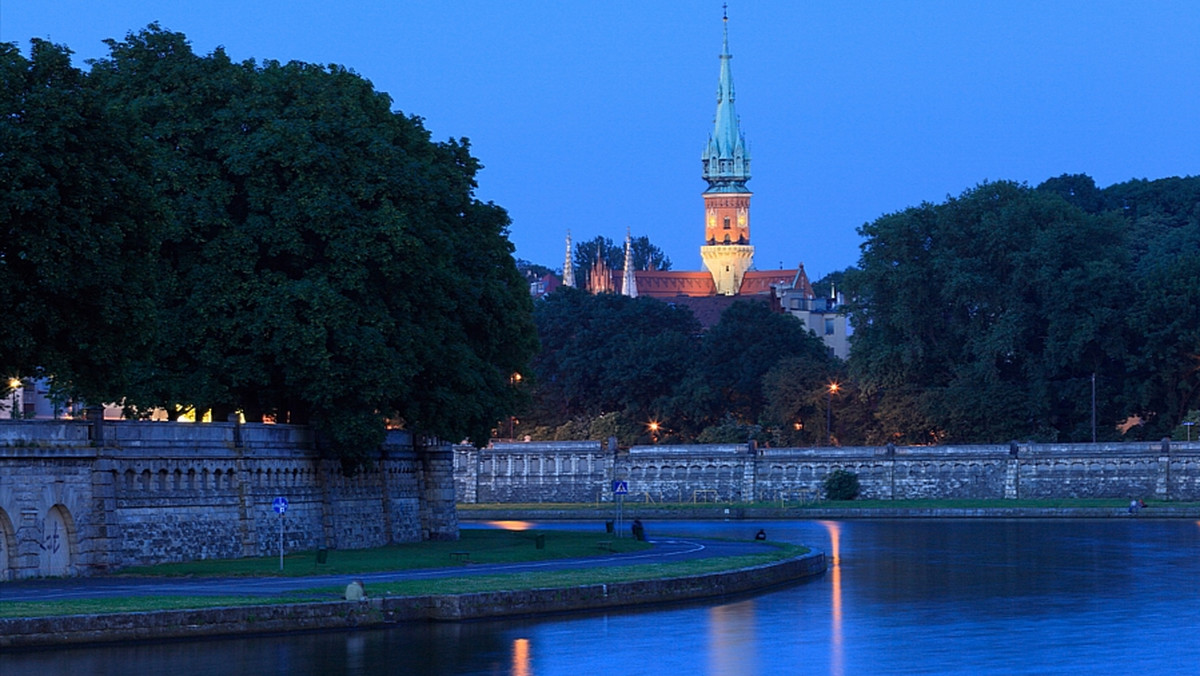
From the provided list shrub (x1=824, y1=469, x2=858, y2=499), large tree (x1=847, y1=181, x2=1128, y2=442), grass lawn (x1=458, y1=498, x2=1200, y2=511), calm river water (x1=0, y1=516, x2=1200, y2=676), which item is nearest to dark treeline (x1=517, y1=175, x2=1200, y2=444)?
large tree (x1=847, y1=181, x2=1128, y2=442)

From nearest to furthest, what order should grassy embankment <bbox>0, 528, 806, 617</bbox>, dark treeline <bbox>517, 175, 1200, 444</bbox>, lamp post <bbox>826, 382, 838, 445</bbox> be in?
grassy embankment <bbox>0, 528, 806, 617</bbox>
dark treeline <bbox>517, 175, 1200, 444</bbox>
lamp post <bbox>826, 382, 838, 445</bbox>

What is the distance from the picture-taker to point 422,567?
54719mm

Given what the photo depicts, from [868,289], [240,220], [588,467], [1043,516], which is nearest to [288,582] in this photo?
[240,220]

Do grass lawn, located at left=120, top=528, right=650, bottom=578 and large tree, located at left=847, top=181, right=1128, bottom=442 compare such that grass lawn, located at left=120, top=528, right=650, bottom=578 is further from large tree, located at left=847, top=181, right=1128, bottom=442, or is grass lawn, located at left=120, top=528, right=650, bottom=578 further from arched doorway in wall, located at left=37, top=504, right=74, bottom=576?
large tree, located at left=847, top=181, right=1128, bottom=442

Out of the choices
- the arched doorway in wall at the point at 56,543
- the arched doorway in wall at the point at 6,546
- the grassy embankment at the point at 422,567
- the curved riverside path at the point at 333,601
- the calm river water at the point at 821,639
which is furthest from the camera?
the arched doorway in wall at the point at 56,543

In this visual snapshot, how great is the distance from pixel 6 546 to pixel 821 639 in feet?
69.9

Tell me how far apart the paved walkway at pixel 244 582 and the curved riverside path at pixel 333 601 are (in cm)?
2

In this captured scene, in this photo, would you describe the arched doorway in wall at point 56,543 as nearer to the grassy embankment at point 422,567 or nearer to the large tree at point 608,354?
the grassy embankment at point 422,567

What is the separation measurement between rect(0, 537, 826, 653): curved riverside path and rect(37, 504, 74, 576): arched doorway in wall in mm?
1172

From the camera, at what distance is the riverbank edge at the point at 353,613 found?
1439 inches

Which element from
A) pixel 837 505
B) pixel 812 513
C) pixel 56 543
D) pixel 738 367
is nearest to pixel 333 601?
pixel 56 543

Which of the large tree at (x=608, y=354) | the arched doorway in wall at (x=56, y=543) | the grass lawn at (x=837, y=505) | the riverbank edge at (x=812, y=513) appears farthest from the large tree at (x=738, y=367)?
the arched doorway in wall at (x=56, y=543)

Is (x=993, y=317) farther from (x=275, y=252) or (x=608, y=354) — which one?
(x=275, y=252)

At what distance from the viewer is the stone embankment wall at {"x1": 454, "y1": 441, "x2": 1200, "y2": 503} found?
369 feet
